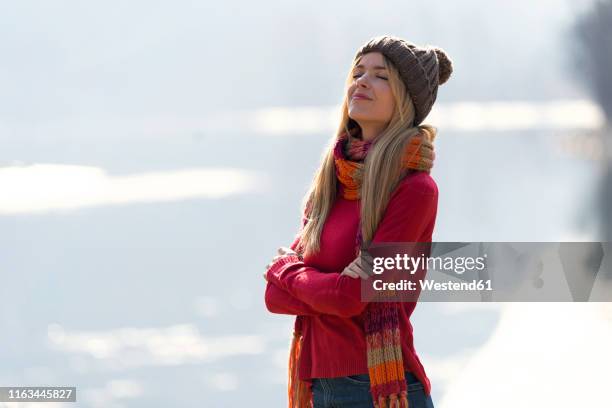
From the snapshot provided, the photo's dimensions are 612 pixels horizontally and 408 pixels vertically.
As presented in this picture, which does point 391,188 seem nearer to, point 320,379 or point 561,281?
point 320,379

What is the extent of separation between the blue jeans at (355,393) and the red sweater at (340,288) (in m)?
0.02

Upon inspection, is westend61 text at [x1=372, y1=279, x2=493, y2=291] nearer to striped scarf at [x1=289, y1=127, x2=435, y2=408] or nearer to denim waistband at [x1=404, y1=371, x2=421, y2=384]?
striped scarf at [x1=289, y1=127, x2=435, y2=408]

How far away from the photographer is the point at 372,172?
234cm

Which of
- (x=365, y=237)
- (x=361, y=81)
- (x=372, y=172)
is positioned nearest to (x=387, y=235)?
(x=365, y=237)

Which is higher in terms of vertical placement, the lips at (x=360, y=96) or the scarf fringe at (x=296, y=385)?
the lips at (x=360, y=96)

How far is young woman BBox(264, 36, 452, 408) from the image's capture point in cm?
228

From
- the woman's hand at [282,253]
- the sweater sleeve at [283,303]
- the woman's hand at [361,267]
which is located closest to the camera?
the woman's hand at [361,267]

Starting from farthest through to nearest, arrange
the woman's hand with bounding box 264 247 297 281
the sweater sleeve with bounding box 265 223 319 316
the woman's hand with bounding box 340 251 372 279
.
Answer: the woman's hand with bounding box 264 247 297 281, the sweater sleeve with bounding box 265 223 319 316, the woman's hand with bounding box 340 251 372 279

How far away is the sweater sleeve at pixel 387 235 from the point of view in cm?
226

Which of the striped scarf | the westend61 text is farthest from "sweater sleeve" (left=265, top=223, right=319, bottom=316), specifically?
the westend61 text

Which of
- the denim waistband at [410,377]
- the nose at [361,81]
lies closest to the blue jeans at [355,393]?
the denim waistband at [410,377]

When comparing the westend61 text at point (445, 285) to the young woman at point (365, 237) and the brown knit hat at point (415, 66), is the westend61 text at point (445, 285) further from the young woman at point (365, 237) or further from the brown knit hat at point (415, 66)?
the brown knit hat at point (415, 66)

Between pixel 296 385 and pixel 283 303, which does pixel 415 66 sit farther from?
pixel 296 385

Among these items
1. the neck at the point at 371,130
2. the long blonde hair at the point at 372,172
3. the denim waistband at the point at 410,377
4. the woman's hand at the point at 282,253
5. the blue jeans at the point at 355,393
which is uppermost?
the neck at the point at 371,130
